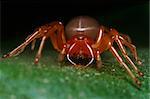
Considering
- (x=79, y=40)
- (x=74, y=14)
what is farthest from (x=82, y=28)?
(x=74, y=14)

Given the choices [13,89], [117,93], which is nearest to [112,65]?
[117,93]

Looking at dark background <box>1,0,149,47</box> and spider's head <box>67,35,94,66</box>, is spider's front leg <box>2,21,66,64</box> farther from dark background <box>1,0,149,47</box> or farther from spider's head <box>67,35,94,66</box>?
dark background <box>1,0,149,47</box>

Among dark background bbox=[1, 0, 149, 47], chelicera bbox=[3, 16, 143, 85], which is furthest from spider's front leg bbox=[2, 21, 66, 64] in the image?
dark background bbox=[1, 0, 149, 47]

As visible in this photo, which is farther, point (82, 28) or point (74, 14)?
point (74, 14)

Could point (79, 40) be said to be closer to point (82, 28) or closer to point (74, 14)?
point (82, 28)

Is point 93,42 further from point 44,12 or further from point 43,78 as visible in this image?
point 44,12

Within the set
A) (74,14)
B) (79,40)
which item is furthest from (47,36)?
(74,14)
